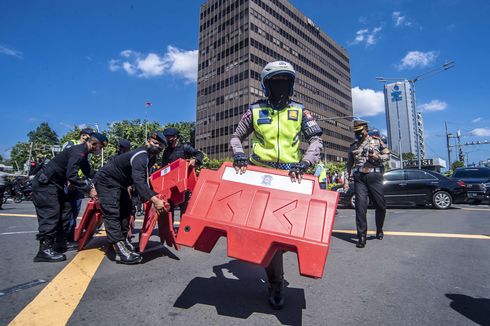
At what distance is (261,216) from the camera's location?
1736mm

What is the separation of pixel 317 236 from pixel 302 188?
1.17ft

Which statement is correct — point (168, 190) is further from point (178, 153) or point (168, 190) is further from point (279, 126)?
point (178, 153)

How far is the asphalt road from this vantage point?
1.86 metres

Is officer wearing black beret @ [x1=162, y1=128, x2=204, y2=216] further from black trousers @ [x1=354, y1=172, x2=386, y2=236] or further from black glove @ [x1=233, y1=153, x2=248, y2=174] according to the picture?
black glove @ [x1=233, y1=153, x2=248, y2=174]

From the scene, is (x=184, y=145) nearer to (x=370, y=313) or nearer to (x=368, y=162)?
(x=368, y=162)

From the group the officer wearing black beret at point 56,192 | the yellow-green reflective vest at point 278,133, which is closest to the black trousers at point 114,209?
the officer wearing black beret at point 56,192

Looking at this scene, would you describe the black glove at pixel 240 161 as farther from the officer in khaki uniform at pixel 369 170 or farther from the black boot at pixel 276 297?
the officer in khaki uniform at pixel 369 170

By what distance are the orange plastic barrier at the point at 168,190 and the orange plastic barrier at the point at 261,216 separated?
1554 mm

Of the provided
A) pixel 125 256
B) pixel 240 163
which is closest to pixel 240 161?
pixel 240 163

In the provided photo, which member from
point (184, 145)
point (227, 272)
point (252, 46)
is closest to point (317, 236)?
point (227, 272)

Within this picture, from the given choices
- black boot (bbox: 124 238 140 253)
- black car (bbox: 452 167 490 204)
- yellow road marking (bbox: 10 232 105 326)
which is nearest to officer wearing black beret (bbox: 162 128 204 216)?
black boot (bbox: 124 238 140 253)

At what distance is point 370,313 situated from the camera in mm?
1925

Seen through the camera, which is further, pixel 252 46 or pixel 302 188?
pixel 252 46

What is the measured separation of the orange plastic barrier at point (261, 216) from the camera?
162 centimetres
